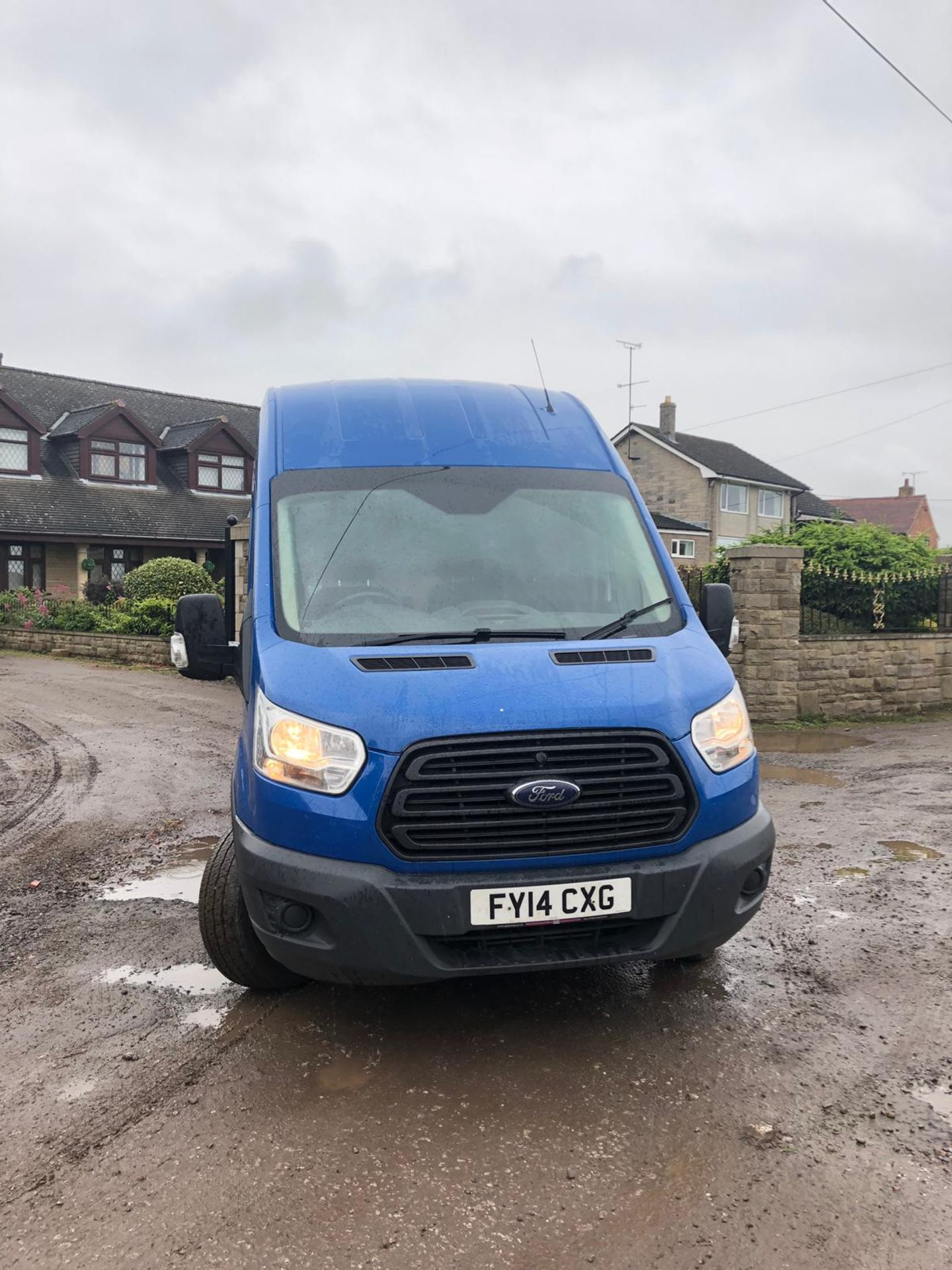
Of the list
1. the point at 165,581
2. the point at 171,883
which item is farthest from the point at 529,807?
the point at 165,581

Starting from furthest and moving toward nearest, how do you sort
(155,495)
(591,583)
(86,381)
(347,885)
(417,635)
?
1. (86,381)
2. (155,495)
3. (591,583)
4. (417,635)
5. (347,885)

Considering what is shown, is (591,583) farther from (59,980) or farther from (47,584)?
(47,584)

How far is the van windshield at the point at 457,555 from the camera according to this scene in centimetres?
414

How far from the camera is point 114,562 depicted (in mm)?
32094

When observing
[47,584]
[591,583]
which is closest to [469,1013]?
[591,583]

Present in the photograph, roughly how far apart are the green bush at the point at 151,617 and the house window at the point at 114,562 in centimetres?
1130

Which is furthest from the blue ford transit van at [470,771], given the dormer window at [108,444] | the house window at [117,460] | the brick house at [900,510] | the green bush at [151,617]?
the brick house at [900,510]

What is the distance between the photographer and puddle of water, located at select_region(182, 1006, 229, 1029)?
3.99 m

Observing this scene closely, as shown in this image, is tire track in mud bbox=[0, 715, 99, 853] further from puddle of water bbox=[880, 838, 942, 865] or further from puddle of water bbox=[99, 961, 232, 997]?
puddle of water bbox=[880, 838, 942, 865]

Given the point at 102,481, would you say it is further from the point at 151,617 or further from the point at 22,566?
the point at 151,617

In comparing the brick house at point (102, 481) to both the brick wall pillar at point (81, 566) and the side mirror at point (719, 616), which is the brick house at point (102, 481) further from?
the side mirror at point (719, 616)

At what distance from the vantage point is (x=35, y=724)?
1215 centimetres

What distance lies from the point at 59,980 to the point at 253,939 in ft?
3.56

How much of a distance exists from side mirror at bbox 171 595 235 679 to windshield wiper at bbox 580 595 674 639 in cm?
174
